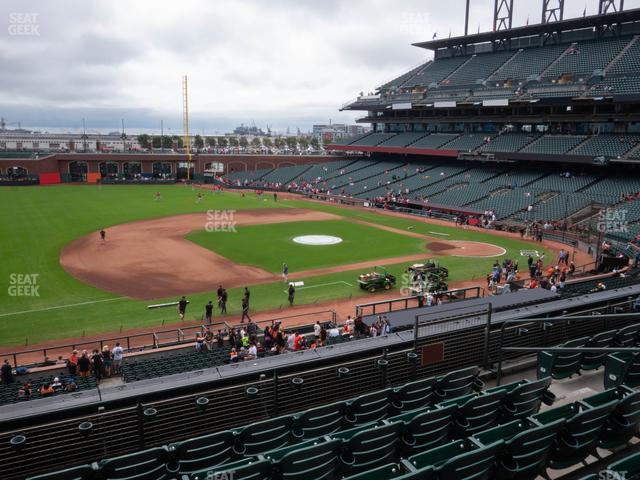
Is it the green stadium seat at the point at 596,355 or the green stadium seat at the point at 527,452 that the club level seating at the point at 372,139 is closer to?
the green stadium seat at the point at 596,355

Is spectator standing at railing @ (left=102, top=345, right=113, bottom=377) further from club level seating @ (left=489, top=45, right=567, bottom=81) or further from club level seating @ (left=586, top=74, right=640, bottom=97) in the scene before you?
club level seating @ (left=489, top=45, right=567, bottom=81)

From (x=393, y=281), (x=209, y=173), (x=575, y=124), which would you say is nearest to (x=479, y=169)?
(x=575, y=124)

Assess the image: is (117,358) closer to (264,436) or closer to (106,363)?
(106,363)

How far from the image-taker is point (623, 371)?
8820 mm

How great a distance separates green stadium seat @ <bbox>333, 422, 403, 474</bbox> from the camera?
6430 millimetres

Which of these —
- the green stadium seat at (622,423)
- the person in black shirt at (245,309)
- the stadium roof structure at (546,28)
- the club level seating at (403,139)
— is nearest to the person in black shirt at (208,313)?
the person in black shirt at (245,309)

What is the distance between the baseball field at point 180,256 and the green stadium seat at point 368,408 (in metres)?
19.0

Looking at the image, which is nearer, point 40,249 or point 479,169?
point 40,249

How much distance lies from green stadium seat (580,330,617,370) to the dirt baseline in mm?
22886

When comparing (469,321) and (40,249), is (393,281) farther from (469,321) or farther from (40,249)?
(40,249)

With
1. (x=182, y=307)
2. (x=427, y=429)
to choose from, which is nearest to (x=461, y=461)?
(x=427, y=429)

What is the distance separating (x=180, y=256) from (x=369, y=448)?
33340 millimetres

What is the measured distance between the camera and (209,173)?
306 ft

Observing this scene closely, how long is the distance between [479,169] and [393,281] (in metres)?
41.9
